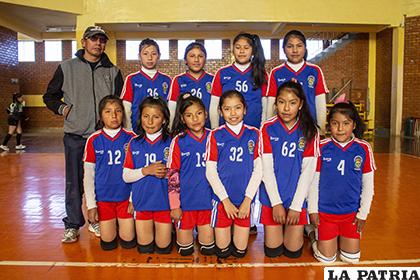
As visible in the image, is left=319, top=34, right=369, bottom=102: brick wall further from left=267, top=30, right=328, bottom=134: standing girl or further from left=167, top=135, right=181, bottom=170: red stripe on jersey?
left=167, top=135, right=181, bottom=170: red stripe on jersey

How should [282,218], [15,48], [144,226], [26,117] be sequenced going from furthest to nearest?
1. [26,117]
2. [15,48]
3. [144,226]
4. [282,218]

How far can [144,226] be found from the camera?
3.00 m

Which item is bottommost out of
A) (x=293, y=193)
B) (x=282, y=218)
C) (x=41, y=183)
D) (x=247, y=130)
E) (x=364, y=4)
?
(x=41, y=183)

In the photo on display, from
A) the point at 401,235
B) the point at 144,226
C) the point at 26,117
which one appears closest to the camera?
the point at 144,226

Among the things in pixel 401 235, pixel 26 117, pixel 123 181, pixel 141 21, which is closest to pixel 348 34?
pixel 141 21

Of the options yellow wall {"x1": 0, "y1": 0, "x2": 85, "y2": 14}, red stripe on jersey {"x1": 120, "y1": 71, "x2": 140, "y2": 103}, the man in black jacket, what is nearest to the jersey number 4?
red stripe on jersey {"x1": 120, "y1": 71, "x2": 140, "y2": 103}

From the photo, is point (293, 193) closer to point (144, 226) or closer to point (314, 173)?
point (314, 173)

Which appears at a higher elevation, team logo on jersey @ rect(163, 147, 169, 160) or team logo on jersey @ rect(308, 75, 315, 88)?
team logo on jersey @ rect(308, 75, 315, 88)

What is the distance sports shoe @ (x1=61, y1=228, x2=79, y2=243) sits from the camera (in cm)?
328

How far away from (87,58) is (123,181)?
124cm

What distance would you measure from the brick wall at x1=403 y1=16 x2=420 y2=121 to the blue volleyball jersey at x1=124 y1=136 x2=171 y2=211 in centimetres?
1278

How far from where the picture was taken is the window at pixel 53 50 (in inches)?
733

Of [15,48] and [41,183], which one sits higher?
[15,48]

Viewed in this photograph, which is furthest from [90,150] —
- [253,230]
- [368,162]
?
[368,162]
